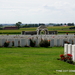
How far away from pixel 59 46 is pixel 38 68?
11.3m

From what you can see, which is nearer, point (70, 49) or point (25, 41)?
point (70, 49)

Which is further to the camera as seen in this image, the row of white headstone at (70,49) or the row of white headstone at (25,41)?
the row of white headstone at (25,41)

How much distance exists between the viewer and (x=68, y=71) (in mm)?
9711

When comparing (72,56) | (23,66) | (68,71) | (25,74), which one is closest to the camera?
(25,74)

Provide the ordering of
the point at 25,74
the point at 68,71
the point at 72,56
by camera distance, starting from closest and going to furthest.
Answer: the point at 25,74
the point at 68,71
the point at 72,56

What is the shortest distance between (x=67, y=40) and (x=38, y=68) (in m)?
12.0

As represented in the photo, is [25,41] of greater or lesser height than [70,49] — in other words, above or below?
below

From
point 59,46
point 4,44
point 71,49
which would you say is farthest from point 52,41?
point 71,49

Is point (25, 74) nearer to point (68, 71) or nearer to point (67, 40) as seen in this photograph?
point (68, 71)

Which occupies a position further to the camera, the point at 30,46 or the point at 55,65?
the point at 30,46

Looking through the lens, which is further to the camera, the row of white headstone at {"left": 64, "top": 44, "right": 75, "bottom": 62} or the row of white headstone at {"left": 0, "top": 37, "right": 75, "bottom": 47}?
the row of white headstone at {"left": 0, "top": 37, "right": 75, "bottom": 47}

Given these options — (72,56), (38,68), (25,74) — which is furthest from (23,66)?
(72,56)

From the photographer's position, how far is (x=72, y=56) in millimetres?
12148

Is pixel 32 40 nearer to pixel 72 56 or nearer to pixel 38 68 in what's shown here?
pixel 72 56
